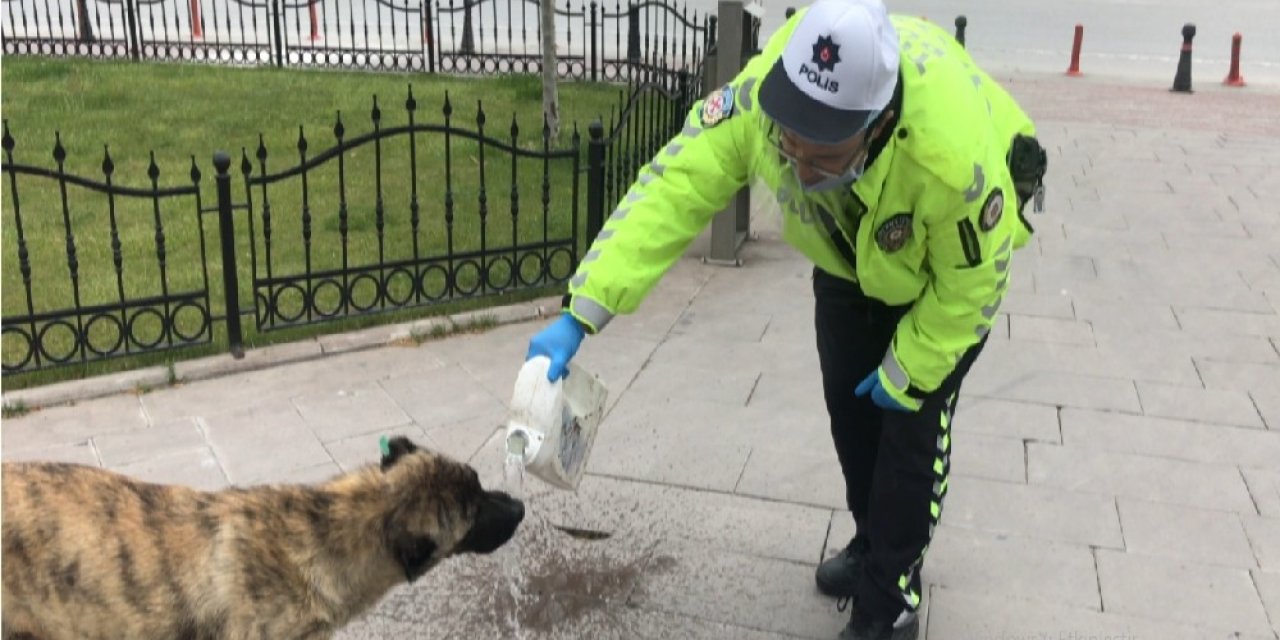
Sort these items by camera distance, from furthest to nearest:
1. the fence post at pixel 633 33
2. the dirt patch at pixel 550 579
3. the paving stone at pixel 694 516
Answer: the fence post at pixel 633 33
the paving stone at pixel 694 516
the dirt patch at pixel 550 579

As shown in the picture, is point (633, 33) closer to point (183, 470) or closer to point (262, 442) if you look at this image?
point (262, 442)

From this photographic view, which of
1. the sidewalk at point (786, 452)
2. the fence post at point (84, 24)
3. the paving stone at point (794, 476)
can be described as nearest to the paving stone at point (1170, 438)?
the sidewalk at point (786, 452)

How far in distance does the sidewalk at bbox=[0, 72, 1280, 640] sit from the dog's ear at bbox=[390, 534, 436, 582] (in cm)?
67

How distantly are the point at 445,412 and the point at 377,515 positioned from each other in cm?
212

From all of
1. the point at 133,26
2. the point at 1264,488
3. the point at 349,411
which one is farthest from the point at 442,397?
the point at 133,26

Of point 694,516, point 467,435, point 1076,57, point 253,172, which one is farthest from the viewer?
point 1076,57

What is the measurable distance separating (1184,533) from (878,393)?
1879 mm

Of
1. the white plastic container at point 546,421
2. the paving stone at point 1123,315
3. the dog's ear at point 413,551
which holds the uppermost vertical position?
the white plastic container at point 546,421

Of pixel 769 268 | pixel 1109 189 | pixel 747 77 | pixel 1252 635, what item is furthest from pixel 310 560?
pixel 1109 189

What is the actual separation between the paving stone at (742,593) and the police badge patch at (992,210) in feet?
5.19

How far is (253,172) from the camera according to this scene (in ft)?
28.5

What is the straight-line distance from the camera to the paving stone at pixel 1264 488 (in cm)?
436

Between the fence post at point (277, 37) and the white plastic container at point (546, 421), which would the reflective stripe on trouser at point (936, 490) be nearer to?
the white plastic container at point (546, 421)

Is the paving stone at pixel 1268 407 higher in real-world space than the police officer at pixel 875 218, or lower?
lower
